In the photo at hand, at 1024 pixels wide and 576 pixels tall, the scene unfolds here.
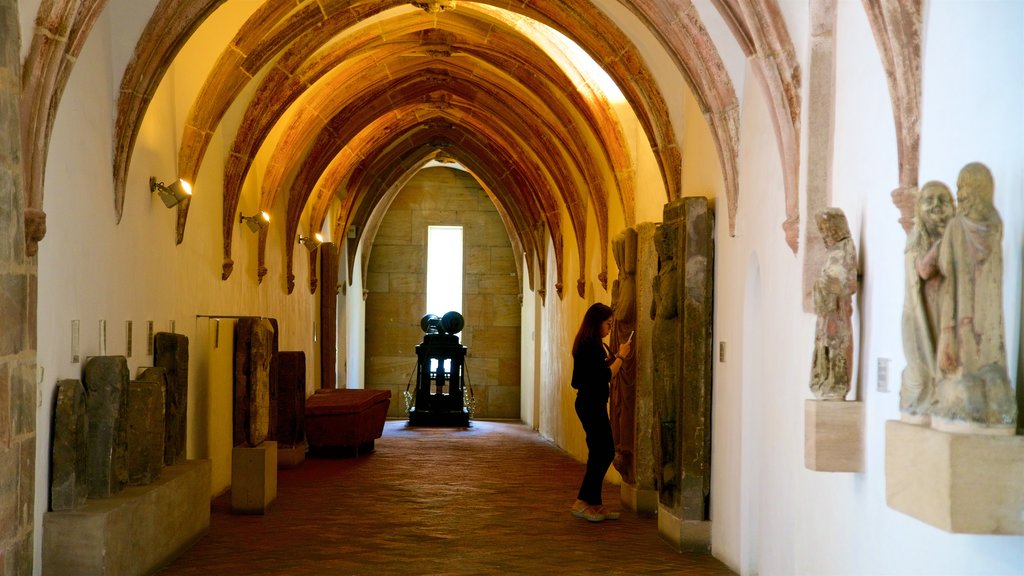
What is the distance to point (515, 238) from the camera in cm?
2230

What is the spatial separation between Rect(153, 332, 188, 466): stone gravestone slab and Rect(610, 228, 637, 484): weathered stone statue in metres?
3.56

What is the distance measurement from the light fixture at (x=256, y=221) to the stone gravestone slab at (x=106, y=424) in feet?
17.7

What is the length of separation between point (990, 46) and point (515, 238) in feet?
60.3

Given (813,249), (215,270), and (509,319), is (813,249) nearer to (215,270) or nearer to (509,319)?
(215,270)

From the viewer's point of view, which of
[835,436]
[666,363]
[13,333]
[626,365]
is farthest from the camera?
[626,365]

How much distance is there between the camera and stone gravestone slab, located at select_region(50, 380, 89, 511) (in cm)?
648

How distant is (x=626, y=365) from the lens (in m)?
9.97

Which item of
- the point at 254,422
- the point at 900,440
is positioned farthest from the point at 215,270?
the point at 900,440

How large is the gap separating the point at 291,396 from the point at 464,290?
10.6 metres

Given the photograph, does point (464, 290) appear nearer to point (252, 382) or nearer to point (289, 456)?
point (289, 456)

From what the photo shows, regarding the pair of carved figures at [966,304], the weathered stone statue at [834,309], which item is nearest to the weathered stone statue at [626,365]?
the weathered stone statue at [834,309]

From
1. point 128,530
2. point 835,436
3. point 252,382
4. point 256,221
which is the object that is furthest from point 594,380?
point 256,221

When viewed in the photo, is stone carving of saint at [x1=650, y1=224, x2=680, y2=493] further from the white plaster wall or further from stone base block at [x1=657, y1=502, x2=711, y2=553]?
the white plaster wall

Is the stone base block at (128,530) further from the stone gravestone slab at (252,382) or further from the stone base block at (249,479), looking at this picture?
the stone gravestone slab at (252,382)
